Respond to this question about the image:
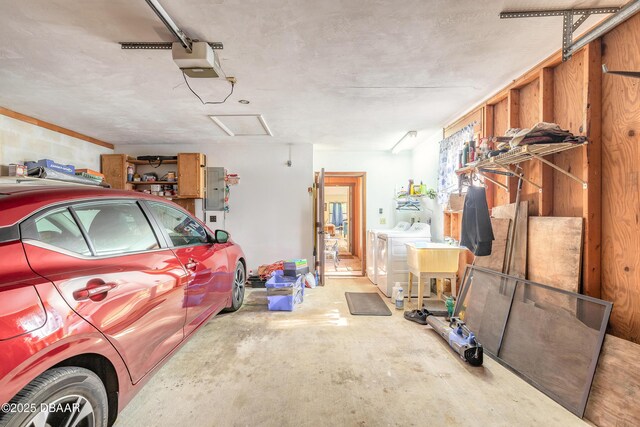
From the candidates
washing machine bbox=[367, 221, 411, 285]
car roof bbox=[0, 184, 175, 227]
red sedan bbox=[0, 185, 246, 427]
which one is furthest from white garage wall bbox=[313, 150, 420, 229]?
car roof bbox=[0, 184, 175, 227]

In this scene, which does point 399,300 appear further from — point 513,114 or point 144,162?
point 144,162

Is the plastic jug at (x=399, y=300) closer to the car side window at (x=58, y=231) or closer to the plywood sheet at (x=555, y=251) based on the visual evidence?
the plywood sheet at (x=555, y=251)

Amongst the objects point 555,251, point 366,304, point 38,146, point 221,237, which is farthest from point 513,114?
point 38,146

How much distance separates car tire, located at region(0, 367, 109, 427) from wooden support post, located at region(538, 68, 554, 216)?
3105 millimetres

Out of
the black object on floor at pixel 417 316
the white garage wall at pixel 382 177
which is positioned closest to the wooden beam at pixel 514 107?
the black object on floor at pixel 417 316

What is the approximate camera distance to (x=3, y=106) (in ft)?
10.3

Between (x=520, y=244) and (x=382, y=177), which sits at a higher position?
(x=382, y=177)

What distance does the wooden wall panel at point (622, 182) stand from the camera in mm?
1662

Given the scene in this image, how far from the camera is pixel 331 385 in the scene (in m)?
1.92

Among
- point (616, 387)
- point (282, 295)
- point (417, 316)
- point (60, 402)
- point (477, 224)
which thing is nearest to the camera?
point (60, 402)

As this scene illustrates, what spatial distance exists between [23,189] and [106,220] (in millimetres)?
362

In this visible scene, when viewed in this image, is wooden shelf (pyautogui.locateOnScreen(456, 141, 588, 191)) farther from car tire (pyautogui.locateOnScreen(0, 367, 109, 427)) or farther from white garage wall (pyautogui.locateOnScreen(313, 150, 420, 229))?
car tire (pyautogui.locateOnScreen(0, 367, 109, 427))

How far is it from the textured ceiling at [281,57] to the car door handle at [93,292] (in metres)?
1.57

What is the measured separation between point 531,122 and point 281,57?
227 centimetres
